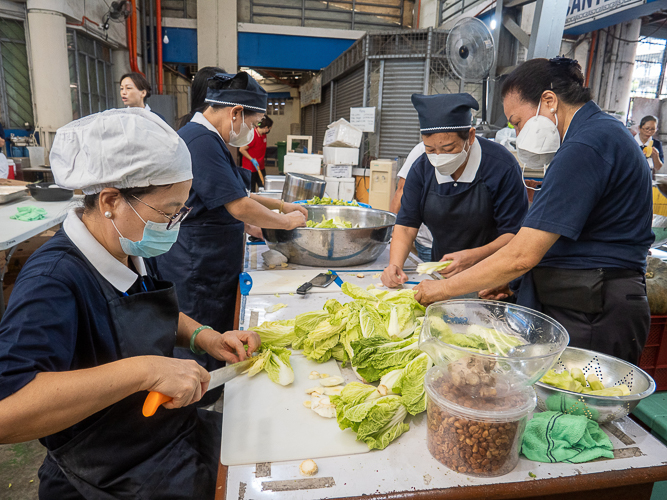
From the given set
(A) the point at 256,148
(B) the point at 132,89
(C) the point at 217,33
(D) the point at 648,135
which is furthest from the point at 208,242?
(C) the point at 217,33

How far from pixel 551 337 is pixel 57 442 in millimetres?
1569

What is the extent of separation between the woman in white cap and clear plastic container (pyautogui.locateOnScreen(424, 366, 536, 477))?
71 centimetres

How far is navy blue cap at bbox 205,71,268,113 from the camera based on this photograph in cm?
263

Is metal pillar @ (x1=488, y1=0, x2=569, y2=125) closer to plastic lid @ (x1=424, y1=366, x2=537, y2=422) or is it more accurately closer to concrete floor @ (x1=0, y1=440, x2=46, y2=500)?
plastic lid @ (x1=424, y1=366, x2=537, y2=422)

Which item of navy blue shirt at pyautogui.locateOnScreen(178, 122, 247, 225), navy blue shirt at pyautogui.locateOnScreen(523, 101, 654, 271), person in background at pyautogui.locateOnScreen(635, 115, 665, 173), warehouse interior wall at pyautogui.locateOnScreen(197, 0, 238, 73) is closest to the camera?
navy blue shirt at pyautogui.locateOnScreen(523, 101, 654, 271)

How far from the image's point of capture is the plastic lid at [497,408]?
106cm

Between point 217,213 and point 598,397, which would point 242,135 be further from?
point 598,397

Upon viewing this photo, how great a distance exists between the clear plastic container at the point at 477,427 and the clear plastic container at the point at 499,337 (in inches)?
1.9

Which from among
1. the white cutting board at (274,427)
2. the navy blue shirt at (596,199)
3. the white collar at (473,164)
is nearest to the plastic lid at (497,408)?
the white cutting board at (274,427)

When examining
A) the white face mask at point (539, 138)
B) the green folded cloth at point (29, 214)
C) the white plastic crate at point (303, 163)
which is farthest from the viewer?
the white plastic crate at point (303, 163)

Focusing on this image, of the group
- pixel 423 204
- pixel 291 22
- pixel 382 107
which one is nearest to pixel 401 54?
pixel 382 107

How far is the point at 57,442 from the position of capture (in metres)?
1.35

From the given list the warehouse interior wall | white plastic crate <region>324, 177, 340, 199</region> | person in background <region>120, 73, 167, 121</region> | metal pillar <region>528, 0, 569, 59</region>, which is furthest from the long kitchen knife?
the warehouse interior wall

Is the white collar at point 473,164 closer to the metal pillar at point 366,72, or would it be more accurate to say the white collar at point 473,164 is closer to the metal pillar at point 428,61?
the metal pillar at point 428,61
